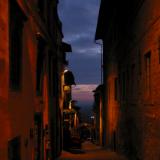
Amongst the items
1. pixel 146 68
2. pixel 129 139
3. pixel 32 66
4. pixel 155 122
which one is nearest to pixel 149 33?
pixel 146 68

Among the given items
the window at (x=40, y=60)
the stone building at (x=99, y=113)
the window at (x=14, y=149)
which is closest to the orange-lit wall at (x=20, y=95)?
the window at (x=14, y=149)

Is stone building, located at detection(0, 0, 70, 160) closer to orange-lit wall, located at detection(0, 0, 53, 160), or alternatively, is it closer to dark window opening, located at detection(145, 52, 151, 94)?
orange-lit wall, located at detection(0, 0, 53, 160)

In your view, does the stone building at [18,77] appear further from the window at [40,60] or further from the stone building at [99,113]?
the stone building at [99,113]

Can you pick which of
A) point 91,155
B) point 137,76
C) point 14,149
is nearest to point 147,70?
point 137,76

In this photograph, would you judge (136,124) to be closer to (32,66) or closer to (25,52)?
(32,66)

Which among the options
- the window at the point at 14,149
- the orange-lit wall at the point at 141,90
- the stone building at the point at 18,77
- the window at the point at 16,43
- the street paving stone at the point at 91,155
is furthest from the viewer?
Result: the street paving stone at the point at 91,155

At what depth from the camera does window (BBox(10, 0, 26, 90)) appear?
11.2 m

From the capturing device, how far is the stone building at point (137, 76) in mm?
13820

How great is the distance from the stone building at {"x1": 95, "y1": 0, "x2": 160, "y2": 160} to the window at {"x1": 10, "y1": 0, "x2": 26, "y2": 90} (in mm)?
3598

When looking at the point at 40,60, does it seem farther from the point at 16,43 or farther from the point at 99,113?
the point at 99,113

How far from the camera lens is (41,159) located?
721 inches

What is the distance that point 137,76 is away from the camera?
57.5 ft

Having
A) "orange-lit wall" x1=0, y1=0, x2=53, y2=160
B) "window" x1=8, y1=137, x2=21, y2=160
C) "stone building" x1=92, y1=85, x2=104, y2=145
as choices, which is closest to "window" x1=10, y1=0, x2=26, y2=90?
"orange-lit wall" x1=0, y1=0, x2=53, y2=160

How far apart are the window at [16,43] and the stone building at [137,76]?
11.8ft
